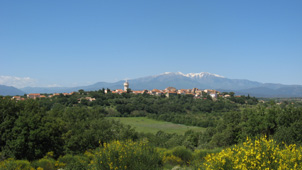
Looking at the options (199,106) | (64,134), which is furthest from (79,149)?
(199,106)

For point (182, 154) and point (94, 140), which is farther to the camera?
point (94, 140)

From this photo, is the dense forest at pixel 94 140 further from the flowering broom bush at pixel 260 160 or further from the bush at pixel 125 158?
the flowering broom bush at pixel 260 160

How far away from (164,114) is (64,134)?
56.4 m

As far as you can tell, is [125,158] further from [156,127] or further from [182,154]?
[156,127]

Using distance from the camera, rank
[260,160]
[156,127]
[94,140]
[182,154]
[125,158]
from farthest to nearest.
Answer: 1. [156,127]
2. [94,140]
3. [182,154]
4. [125,158]
5. [260,160]

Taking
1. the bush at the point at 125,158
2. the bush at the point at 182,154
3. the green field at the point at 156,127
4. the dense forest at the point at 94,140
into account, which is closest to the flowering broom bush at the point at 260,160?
the dense forest at the point at 94,140

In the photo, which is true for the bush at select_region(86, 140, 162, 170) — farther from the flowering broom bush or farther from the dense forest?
the flowering broom bush

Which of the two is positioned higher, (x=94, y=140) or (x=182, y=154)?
(x=182, y=154)

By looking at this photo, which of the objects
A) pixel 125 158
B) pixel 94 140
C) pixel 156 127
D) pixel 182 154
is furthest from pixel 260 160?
pixel 156 127

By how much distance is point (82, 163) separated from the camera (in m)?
10.0

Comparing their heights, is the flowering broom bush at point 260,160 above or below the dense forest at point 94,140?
above

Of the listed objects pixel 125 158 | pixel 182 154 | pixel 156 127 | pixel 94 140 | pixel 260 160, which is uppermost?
pixel 260 160

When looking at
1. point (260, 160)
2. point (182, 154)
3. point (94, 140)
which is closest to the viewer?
point (260, 160)

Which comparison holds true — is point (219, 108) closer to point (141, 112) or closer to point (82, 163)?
point (141, 112)
